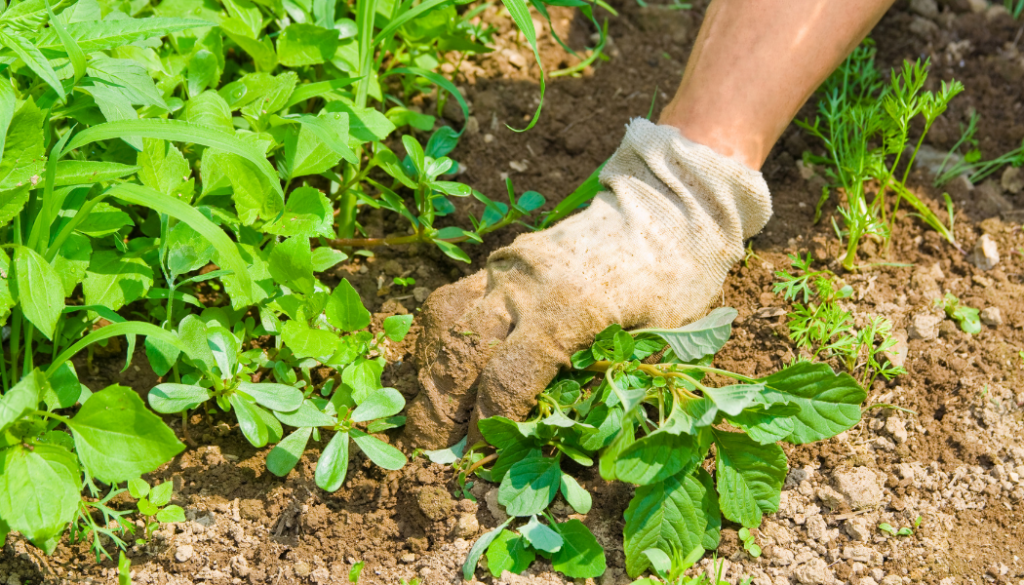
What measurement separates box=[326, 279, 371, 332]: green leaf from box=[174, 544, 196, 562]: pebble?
0.57 m

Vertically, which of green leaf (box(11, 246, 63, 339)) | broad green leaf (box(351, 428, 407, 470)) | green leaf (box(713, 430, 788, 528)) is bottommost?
broad green leaf (box(351, 428, 407, 470))

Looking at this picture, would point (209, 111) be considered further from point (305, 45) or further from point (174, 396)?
point (174, 396)

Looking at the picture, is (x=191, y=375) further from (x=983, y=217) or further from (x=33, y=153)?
(x=983, y=217)

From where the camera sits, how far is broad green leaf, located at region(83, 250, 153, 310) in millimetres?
1627

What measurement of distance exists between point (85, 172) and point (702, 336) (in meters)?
1.35

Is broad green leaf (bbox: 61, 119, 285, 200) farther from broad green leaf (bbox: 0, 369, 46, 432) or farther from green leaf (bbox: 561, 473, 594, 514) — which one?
green leaf (bbox: 561, 473, 594, 514)

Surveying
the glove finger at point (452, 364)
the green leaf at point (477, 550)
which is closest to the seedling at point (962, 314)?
the glove finger at point (452, 364)

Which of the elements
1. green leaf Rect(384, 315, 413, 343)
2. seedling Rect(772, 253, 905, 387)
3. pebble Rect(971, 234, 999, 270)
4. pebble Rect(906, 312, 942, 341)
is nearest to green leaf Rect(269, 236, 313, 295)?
green leaf Rect(384, 315, 413, 343)

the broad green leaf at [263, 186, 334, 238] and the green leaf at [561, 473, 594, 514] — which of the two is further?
the broad green leaf at [263, 186, 334, 238]

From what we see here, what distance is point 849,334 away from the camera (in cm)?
195

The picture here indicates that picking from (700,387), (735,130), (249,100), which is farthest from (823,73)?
(249,100)

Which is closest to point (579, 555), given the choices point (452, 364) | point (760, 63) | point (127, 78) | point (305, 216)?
point (452, 364)

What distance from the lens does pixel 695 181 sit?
186cm

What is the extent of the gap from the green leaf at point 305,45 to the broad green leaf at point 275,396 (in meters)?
0.89
